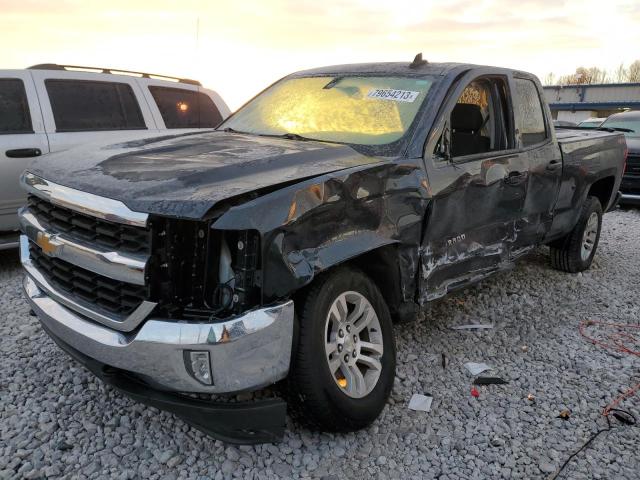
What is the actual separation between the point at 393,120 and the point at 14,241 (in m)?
3.72

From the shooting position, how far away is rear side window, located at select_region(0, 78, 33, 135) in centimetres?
523

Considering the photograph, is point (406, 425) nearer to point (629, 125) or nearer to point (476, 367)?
point (476, 367)

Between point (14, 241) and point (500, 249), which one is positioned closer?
point (500, 249)

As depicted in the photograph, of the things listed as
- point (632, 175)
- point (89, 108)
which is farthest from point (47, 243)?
point (632, 175)

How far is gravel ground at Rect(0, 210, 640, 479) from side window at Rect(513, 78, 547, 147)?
5.07ft

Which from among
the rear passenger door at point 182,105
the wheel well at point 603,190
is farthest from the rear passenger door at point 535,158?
the rear passenger door at point 182,105

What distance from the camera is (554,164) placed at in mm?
4801

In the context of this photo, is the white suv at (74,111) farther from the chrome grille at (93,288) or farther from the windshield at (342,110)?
the chrome grille at (93,288)

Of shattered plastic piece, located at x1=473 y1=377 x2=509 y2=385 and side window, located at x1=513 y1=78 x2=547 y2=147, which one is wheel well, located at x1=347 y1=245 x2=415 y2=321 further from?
side window, located at x1=513 y1=78 x2=547 y2=147

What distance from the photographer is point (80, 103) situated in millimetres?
5680

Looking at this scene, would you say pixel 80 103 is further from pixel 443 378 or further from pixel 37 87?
pixel 443 378

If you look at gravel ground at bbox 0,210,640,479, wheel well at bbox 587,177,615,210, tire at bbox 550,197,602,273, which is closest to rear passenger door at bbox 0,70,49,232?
gravel ground at bbox 0,210,640,479

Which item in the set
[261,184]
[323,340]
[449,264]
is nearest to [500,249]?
[449,264]

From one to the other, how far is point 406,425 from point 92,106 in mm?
4571
